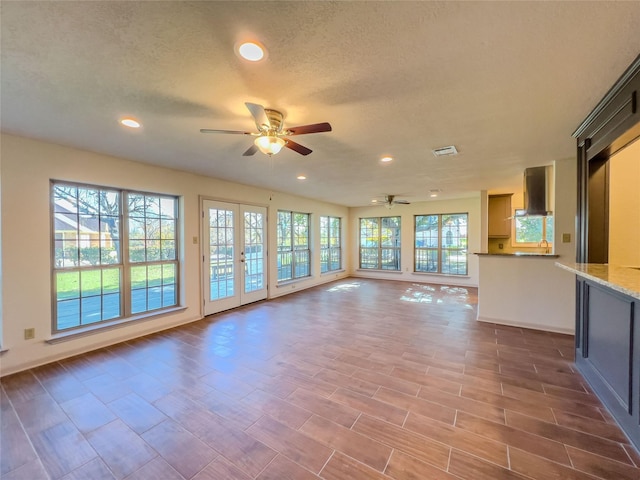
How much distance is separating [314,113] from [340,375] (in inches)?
95.4

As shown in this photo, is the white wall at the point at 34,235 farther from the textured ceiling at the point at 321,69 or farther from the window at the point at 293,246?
the window at the point at 293,246

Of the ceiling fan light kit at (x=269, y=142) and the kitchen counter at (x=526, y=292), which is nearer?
the ceiling fan light kit at (x=269, y=142)

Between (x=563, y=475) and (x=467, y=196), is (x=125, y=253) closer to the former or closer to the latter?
(x=563, y=475)

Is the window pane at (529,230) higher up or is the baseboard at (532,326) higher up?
the window pane at (529,230)

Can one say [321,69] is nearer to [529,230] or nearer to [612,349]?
[612,349]

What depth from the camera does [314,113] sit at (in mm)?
2215

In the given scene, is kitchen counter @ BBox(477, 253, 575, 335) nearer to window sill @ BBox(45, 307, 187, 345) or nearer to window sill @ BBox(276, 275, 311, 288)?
window sill @ BBox(276, 275, 311, 288)

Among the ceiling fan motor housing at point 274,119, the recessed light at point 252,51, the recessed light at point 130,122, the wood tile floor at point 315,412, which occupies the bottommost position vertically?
the wood tile floor at point 315,412

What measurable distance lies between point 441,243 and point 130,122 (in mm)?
7411

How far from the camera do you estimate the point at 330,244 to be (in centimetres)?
830

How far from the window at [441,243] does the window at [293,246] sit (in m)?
3.34

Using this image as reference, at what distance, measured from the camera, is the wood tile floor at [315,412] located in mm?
1559

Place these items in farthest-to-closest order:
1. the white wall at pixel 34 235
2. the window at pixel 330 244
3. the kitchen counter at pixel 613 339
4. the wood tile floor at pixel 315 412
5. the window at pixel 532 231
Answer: the window at pixel 330 244 < the window at pixel 532 231 < the white wall at pixel 34 235 < the kitchen counter at pixel 613 339 < the wood tile floor at pixel 315 412

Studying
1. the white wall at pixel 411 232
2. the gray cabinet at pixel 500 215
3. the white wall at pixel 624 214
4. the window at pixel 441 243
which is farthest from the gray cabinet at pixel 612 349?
the window at pixel 441 243
